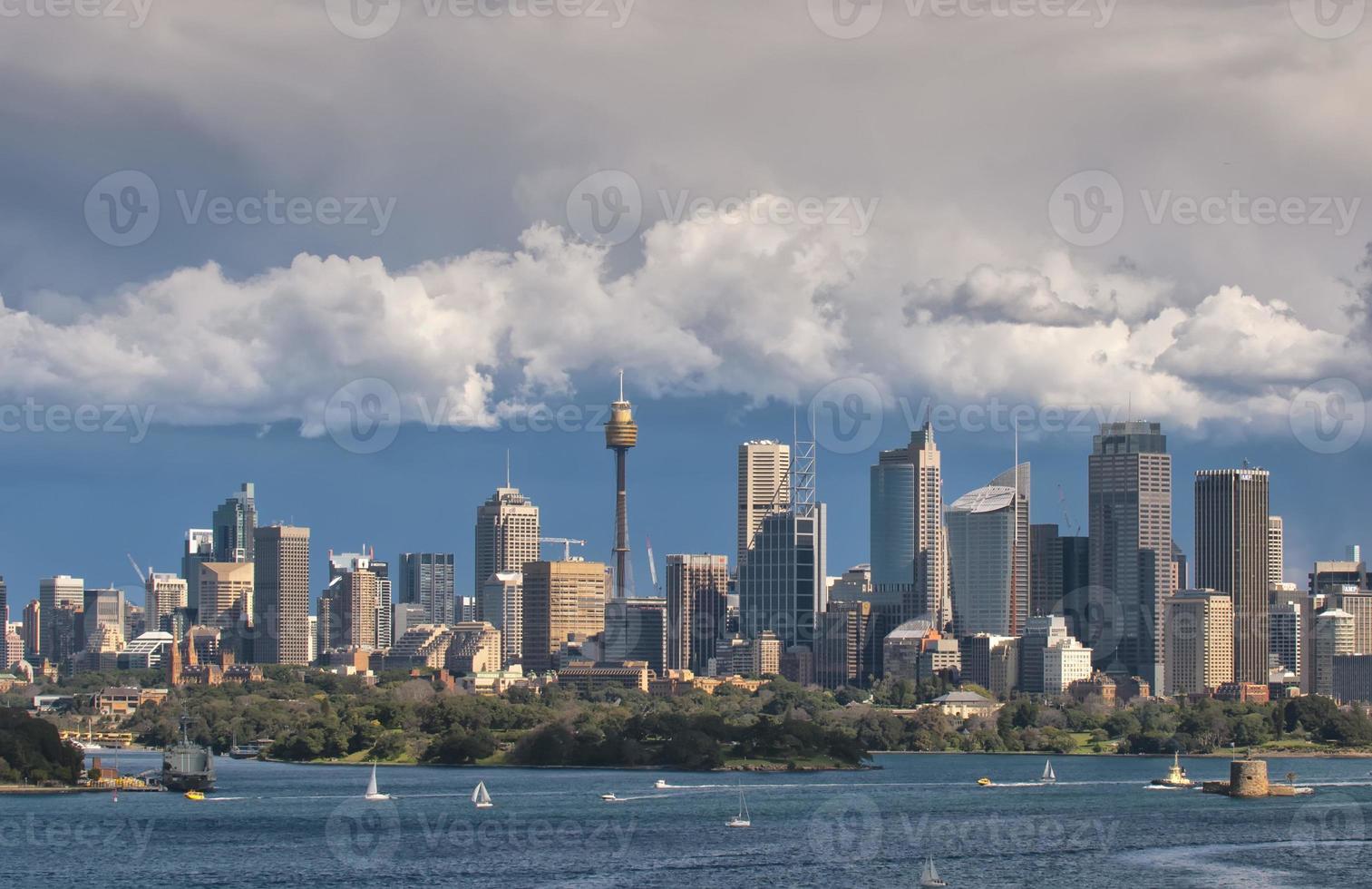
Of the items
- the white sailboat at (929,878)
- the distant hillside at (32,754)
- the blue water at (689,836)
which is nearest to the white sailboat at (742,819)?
the blue water at (689,836)

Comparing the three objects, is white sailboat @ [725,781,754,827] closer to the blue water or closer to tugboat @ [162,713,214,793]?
the blue water

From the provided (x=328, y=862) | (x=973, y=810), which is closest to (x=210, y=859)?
(x=328, y=862)

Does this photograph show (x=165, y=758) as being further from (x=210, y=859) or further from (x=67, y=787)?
(x=210, y=859)

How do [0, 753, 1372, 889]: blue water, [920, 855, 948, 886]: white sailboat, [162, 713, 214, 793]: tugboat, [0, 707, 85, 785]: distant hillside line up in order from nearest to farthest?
[920, 855, 948, 886]: white sailboat
[0, 753, 1372, 889]: blue water
[0, 707, 85, 785]: distant hillside
[162, 713, 214, 793]: tugboat

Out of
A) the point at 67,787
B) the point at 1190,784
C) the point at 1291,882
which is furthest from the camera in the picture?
the point at 1190,784

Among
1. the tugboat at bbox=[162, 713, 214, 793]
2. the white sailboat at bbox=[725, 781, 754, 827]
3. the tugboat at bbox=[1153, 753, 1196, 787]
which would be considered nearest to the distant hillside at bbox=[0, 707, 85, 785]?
the tugboat at bbox=[162, 713, 214, 793]

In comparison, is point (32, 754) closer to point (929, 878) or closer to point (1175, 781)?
point (929, 878)

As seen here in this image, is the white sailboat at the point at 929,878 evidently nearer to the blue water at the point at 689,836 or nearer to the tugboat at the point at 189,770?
the blue water at the point at 689,836
